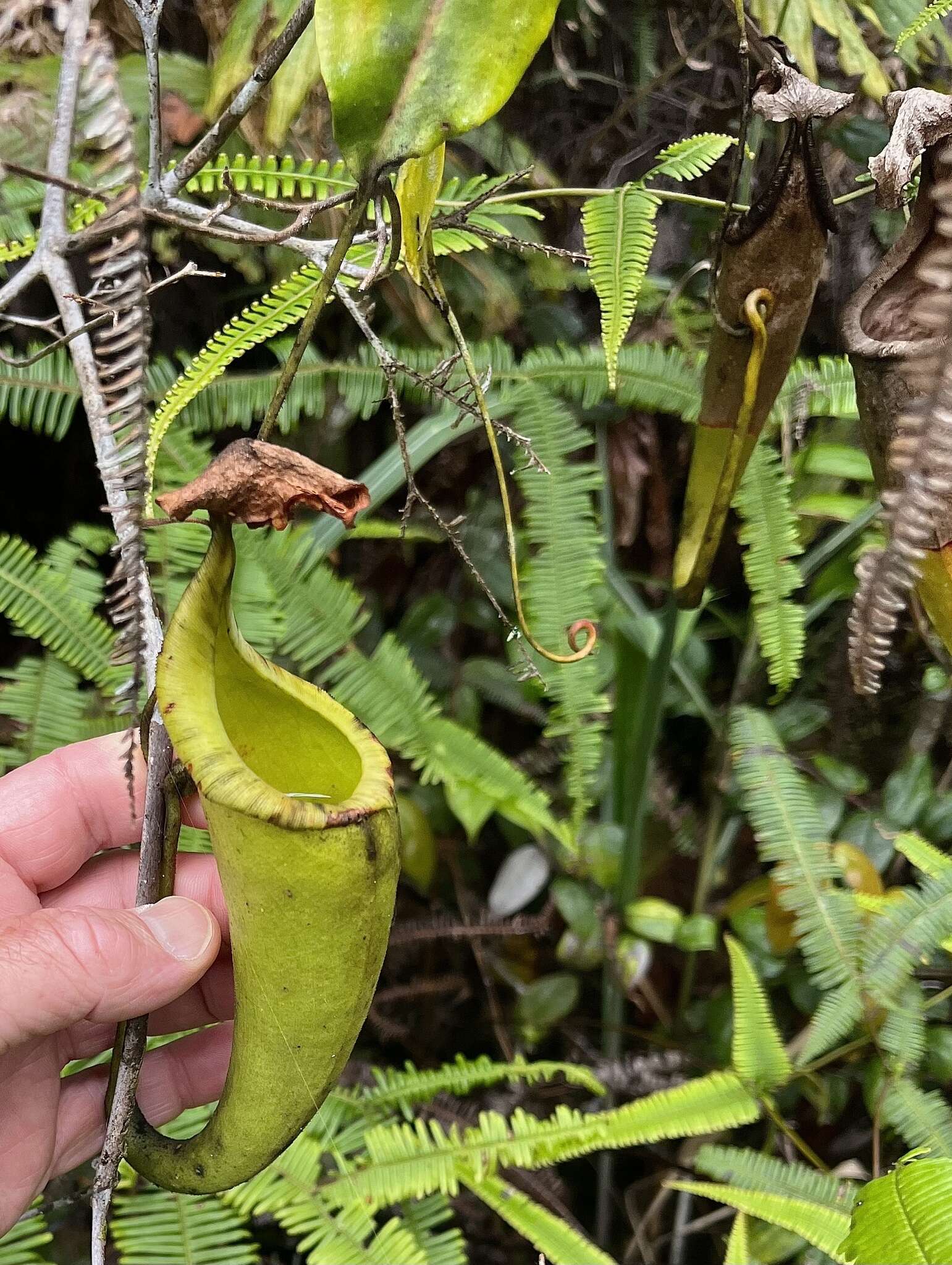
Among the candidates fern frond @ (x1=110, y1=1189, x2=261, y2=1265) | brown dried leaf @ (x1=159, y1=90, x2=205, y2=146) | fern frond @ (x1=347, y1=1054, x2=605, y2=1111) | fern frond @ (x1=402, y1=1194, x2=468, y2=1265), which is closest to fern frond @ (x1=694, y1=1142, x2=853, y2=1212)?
fern frond @ (x1=347, y1=1054, x2=605, y2=1111)

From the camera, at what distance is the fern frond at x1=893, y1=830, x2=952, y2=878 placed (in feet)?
3.54

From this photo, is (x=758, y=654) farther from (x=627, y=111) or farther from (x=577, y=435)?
(x=627, y=111)

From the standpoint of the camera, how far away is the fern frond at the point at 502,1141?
1.02m

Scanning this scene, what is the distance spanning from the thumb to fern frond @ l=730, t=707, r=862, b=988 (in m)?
0.77

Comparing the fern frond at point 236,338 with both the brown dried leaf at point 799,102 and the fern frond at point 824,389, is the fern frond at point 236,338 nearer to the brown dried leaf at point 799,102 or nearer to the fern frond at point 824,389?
the brown dried leaf at point 799,102

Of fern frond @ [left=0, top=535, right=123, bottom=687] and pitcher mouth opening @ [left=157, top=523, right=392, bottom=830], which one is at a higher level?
pitcher mouth opening @ [left=157, top=523, right=392, bottom=830]

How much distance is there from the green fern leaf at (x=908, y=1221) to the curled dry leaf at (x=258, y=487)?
619 millimetres

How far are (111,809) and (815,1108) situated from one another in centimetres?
132

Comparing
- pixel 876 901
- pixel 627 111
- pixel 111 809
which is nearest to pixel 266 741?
pixel 111 809

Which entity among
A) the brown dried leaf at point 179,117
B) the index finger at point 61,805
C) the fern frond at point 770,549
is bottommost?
the index finger at point 61,805

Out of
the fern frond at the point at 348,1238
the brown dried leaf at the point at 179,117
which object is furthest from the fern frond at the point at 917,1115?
the brown dried leaf at the point at 179,117

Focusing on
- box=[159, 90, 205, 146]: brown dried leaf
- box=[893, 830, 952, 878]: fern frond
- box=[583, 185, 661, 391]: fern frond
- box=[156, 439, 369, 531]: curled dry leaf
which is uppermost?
box=[159, 90, 205, 146]: brown dried leaf

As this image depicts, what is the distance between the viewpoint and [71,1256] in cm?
118

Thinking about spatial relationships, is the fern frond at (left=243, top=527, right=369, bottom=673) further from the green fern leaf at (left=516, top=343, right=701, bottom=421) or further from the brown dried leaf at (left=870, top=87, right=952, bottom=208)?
the brown dried leaf at (left=870, top=87, right=952, bottom=208)
